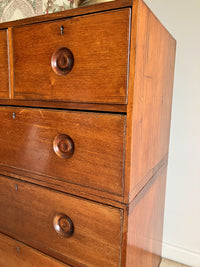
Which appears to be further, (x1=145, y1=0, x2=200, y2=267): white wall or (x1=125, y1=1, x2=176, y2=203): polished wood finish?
(x1=145, y1=0, x2=200, y2=267): white wall

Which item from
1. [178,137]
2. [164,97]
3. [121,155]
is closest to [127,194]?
[121,155]

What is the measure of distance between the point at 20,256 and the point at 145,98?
0.75 metres

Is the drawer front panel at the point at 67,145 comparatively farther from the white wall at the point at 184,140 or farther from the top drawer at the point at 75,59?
the white wall at the point at 184,140

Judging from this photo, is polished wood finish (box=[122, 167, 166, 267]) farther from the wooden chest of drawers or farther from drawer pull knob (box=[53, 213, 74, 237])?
drawer pull knob (box=[53, 213, 74, 237])

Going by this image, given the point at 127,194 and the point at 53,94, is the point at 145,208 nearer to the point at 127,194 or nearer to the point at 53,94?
the point at 127,194

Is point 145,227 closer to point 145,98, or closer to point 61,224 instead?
point 61,224

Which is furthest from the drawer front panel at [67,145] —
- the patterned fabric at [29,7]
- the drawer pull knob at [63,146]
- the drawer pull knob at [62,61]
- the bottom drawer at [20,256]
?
the patterned fabric at [29,7]

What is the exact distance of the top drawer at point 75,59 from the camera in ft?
1.85

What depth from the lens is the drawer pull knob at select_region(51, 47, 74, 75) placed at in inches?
25.2

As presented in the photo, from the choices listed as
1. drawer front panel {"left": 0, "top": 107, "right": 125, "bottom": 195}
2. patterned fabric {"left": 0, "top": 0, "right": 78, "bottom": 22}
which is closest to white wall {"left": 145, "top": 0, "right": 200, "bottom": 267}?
patterned fabric {"left": 0, "top": 0, "right": 78, "bottom": 22}

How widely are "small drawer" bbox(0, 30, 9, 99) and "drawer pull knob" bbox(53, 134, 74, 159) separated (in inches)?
10.0

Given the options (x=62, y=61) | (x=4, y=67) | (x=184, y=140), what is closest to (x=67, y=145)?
(x=62, y=61)

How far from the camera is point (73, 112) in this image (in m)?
0.66

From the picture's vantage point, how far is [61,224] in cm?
75
